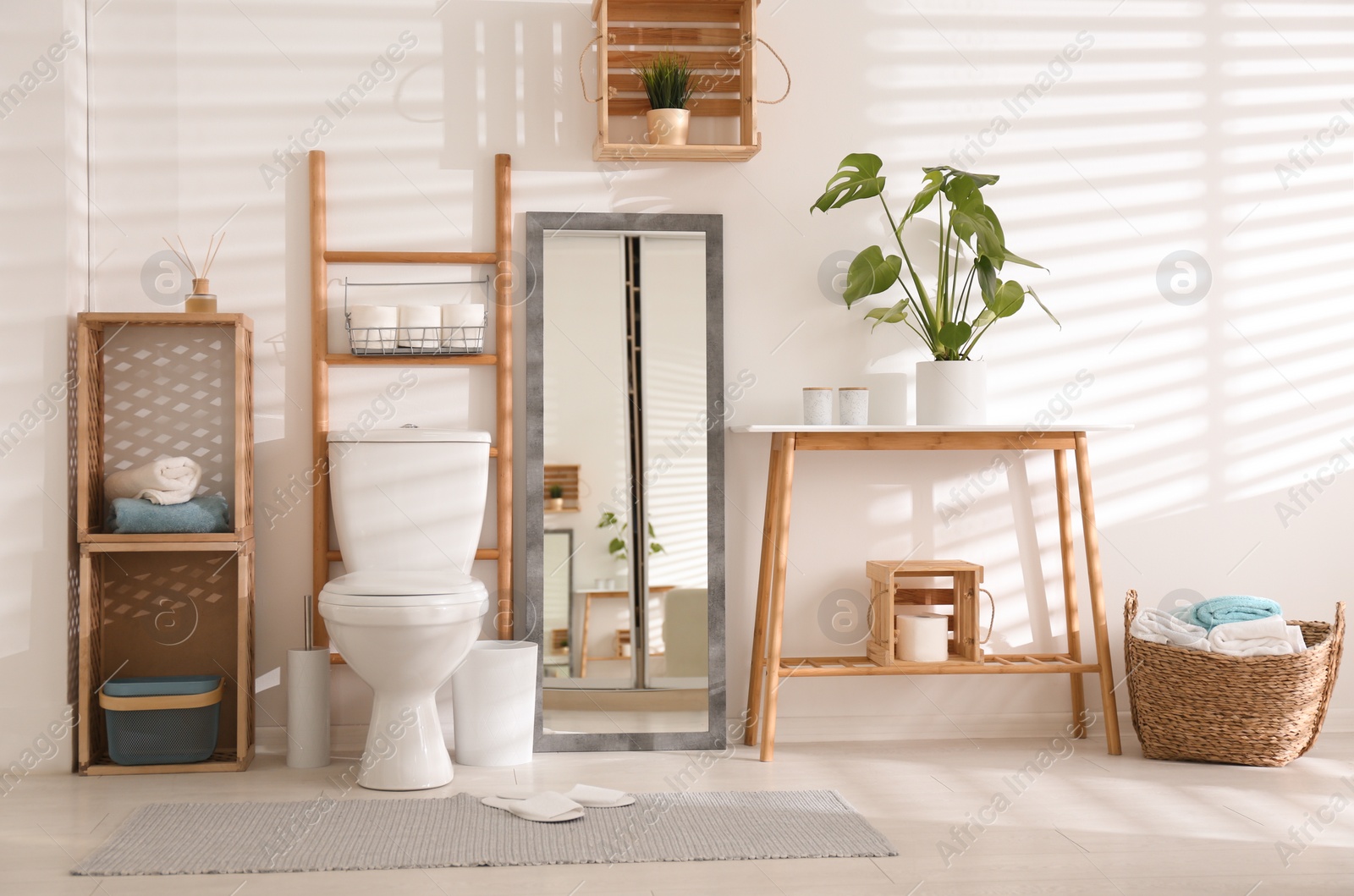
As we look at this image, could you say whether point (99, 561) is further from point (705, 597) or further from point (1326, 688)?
point (1326, 688)

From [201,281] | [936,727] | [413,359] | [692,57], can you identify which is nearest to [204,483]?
[201,281]

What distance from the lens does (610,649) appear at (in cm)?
303

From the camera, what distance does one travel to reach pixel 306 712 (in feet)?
9.37

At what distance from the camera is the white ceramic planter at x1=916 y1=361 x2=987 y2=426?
117 inches

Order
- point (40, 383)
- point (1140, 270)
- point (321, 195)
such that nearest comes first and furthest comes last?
point (40, 383), point (321, 195), point (1140, 270)

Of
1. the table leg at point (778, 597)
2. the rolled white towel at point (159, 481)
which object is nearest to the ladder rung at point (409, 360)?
the rolled white towel at point (159, 481)

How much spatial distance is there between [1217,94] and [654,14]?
66.9 inches

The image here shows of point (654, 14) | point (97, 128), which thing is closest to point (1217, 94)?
point (654, 14)

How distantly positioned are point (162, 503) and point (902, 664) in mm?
1934

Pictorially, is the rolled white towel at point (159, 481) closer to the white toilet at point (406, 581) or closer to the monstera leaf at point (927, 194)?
the white toilet at point (406, 581)

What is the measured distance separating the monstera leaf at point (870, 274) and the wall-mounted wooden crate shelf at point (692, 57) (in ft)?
1.35

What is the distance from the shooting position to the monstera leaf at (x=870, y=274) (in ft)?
9.77

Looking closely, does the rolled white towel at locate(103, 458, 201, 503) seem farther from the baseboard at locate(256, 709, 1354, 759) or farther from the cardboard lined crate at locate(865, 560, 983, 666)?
the cardboard lined crate at locate(865, 560, 983, 666)

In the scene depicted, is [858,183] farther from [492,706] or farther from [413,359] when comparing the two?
[492,706]
